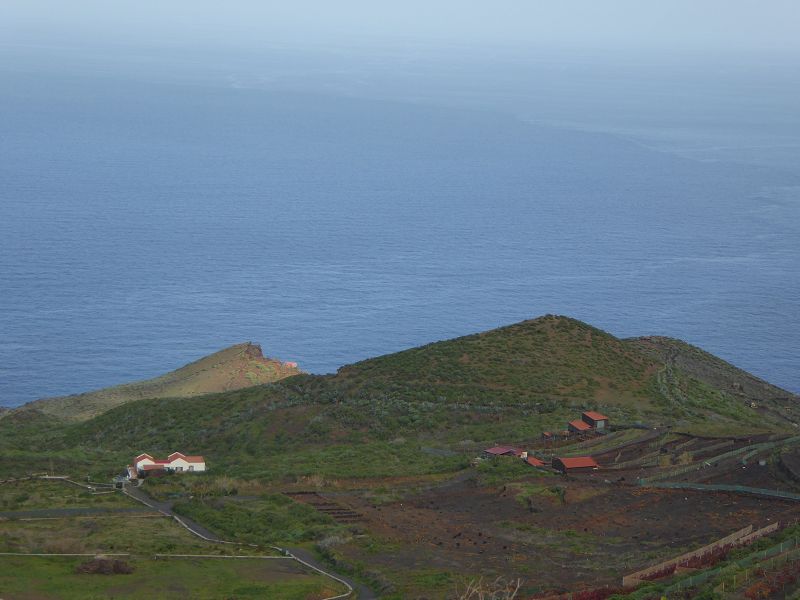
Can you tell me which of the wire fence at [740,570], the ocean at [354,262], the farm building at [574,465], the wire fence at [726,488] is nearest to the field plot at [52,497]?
the farm building at [574,465]

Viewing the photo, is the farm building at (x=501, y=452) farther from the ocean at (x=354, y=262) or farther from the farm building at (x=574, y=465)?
the ocean at (x=354, y=262)

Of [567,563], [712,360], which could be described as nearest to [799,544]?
[567,563]

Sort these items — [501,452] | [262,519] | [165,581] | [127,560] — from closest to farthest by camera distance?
[165,581], [127,560], [262,519], [501,452]

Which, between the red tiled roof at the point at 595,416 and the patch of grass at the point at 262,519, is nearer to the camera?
the patch of grass at the point at 262,519

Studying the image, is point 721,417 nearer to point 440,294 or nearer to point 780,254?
point 440,294

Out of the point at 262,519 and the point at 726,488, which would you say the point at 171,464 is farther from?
the point at 726,488

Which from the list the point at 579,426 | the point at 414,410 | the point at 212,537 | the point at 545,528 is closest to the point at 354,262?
the point at 414,410
